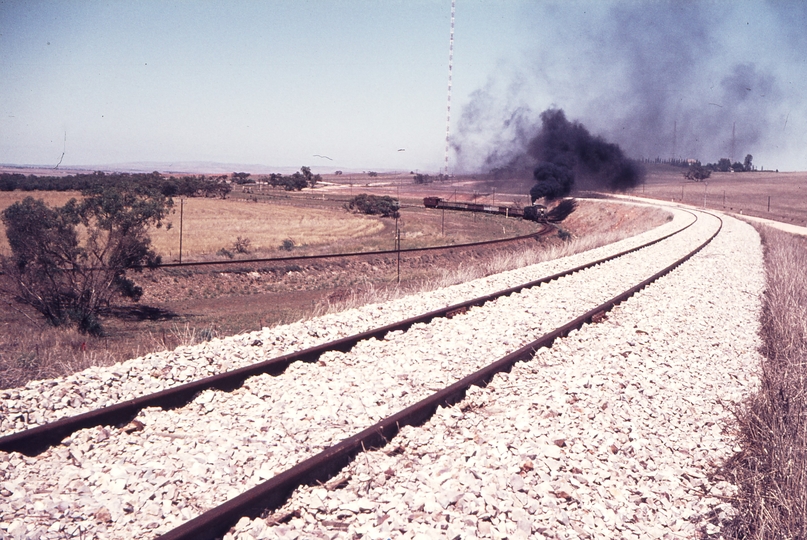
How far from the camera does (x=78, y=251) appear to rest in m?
17.7

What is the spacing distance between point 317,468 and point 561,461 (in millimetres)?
2089

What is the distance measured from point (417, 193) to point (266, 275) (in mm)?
88561

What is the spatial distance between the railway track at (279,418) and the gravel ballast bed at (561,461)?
0.19 m

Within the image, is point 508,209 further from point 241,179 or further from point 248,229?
point 241,179

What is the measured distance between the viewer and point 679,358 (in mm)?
8594

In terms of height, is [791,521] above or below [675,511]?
above

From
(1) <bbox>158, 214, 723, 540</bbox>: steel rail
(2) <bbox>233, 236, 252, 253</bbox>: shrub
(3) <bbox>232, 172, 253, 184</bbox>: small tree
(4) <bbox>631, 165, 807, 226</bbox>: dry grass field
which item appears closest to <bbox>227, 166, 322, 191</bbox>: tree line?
(3) <bbox>232, 172, 253, 184</bbox>: small tree

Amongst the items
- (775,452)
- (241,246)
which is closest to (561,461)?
(775,452)

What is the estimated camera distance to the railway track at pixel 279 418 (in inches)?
179

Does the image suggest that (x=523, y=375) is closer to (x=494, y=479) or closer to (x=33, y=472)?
(x=494, y=479)

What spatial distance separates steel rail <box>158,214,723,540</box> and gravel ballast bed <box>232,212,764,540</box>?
0.27ft

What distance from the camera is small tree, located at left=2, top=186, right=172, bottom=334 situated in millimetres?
16266

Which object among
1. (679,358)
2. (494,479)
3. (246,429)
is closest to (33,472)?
(246,429)

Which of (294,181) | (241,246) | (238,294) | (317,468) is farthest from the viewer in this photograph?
(294,181)
